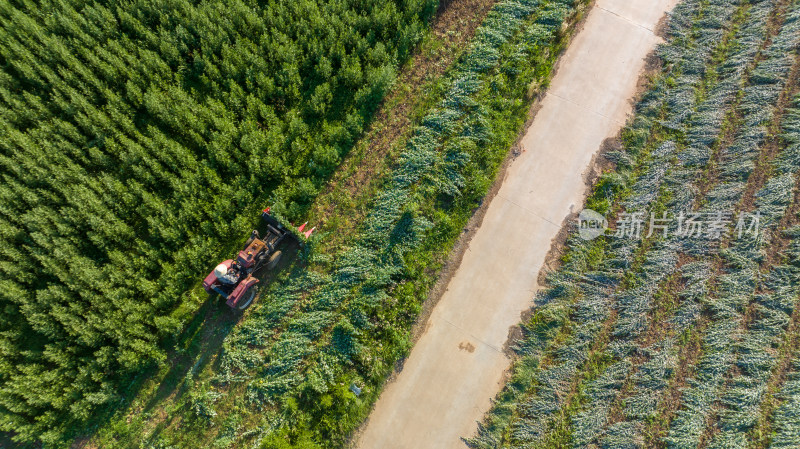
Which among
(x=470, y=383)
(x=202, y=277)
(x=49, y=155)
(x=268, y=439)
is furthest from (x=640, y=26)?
(x=49, y=155)

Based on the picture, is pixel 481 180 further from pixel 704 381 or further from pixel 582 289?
pixel 704 381

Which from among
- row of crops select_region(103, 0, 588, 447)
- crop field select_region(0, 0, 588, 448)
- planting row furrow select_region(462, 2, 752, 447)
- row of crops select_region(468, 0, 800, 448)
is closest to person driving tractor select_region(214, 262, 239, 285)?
crop field select_region(0, 0, 588, 448)

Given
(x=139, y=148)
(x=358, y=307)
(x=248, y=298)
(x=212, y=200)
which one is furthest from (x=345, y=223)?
(x=139, y=148)

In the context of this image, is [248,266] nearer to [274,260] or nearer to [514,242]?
[274,260]

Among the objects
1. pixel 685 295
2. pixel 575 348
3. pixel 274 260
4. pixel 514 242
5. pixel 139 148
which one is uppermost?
pixel 139 148

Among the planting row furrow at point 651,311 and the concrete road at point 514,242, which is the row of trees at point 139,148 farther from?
the planting row furrow at point 651,311

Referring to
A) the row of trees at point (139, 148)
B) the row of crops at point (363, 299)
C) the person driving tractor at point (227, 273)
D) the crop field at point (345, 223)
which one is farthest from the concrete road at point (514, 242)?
the row of trees at point (139, 148)
